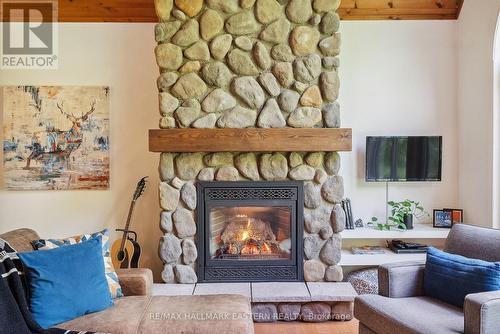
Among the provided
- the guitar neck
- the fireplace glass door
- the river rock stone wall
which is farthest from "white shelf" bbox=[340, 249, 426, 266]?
the guitar neck

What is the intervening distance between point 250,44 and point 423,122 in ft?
6.38

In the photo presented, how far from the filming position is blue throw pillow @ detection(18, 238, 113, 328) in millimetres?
2033

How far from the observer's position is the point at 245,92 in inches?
129

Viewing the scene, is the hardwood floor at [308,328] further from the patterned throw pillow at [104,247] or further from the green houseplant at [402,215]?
the patterned throw pillow at [104,247]

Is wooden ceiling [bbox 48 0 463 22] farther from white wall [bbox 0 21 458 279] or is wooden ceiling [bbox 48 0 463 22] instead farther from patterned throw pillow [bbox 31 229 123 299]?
patterned throw pillow [bbox 31 229 123 299]

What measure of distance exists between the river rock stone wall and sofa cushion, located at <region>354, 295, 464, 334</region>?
0.99 metres

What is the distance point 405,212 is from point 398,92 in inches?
46.9

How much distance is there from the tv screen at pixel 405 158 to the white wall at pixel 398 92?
0.27 m

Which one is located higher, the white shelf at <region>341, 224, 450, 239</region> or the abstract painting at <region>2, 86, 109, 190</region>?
the abstract painting at <region>2, 86, 109, 190</region>

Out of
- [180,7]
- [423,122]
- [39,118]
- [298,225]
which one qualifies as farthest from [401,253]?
[39,118]

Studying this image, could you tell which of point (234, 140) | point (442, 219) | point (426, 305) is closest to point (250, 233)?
point (234, 140)

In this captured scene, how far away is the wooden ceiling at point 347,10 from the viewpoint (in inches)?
153

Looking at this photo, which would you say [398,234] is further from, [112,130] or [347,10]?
[112,130]

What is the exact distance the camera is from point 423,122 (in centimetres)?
399
